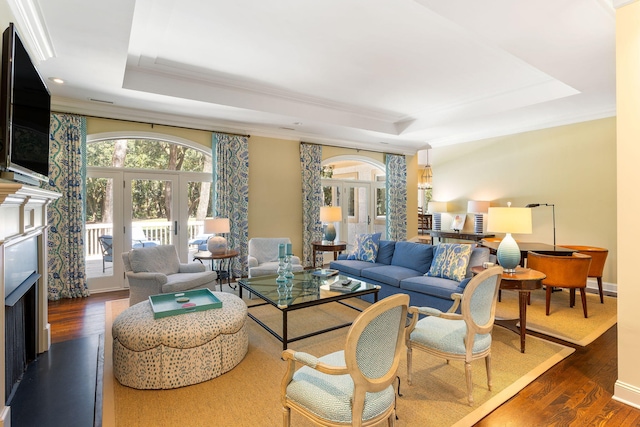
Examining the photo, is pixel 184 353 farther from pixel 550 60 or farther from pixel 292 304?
pixel 550 60

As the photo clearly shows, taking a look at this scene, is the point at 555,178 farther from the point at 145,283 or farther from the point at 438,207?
the point at 145,283

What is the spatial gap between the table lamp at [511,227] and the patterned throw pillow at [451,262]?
1.85ft

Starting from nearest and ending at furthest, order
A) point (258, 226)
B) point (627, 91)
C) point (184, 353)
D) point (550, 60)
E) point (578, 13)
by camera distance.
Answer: point (627, 91) → point (184, 353) → point (578, 13) → point (550, 60) → point (258, 226)

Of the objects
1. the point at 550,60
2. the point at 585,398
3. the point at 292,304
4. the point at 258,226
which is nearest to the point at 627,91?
the point at 550,60

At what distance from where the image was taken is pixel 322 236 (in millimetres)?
7227

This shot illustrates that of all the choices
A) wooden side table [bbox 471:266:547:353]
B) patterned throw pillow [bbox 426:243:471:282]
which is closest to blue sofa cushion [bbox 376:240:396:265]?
patterned throw pillow [bbox 426:243:471:282]

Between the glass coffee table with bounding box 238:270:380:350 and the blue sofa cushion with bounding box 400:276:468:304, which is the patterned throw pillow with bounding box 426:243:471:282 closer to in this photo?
the blue sofa cushion with bounding box 400:276:468:304

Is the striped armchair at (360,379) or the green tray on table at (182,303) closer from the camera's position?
the striped armchair at (360,379)

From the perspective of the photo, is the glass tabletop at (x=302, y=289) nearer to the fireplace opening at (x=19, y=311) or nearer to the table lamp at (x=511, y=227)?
the table lamp at (x=511, y=227)

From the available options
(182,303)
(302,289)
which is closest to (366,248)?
(302,289)

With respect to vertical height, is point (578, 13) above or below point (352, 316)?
above

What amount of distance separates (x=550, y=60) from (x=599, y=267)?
9.49 ft

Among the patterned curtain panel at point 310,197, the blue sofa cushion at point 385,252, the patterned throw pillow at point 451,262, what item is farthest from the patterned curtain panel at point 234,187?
the patterned throw pillow at point 451,262

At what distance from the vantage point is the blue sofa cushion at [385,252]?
16.9 ft
